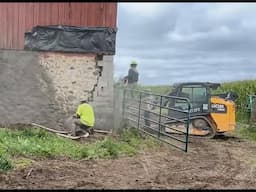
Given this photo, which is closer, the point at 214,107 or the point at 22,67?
the point at 22,67

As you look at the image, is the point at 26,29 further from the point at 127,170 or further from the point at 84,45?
the point at 127,170

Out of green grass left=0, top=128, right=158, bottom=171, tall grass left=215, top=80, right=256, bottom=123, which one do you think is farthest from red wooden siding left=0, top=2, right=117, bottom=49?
tall grass left=215, top=80, right=256, bottom=123

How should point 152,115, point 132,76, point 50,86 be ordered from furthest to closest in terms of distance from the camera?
point 132,76 → point 152,115 → point 50,86

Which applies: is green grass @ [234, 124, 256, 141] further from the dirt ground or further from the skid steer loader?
the dirt ground

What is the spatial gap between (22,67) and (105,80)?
2.48 metres

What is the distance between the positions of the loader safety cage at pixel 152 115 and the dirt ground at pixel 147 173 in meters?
1.15

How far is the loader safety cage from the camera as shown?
1402 centimetres

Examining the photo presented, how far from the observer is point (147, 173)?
31.4 ft

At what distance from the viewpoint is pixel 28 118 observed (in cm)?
1483

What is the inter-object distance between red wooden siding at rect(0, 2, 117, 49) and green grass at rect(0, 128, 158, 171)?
339 centimetres

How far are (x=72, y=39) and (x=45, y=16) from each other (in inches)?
41.9

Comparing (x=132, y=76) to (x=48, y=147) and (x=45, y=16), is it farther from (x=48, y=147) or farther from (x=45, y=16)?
(x=48, y=147)

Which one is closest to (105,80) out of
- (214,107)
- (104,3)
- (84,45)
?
(84,45)

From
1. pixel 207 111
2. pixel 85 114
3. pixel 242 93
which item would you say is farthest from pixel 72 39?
pixel 242 93
